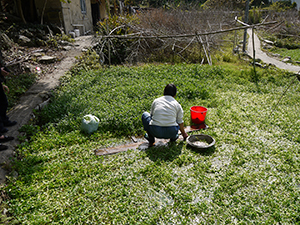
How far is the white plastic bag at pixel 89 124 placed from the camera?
4688mm

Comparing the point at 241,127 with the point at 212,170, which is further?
the point at 241,127

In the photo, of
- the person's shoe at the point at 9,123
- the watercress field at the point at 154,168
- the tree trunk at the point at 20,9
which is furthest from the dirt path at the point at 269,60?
the tree trunk at the point at 20,9

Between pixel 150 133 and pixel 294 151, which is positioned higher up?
pixel 150 133

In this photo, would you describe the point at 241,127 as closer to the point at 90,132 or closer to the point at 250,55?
the point at 90,132

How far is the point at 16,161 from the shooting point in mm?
3740

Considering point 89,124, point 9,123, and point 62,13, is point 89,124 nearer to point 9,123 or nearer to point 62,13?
point 9,123

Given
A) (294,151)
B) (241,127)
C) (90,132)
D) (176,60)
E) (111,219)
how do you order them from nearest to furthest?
(111,219)
(294,151)
(90,132)
(241,127)
(176,60)

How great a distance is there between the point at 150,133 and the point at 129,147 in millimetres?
542

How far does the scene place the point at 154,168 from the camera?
3.72 meters

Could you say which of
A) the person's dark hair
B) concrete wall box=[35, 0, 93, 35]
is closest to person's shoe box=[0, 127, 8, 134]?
the person's dark hair

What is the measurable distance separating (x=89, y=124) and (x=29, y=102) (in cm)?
219

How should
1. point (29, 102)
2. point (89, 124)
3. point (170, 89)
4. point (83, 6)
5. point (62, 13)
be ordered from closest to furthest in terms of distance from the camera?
point (170, 89) → point (89, 124) → point (29, 102) → point (62, 13) → point (83, 6)

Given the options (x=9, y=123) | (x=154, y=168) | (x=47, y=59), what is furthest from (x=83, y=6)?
(x=154, y=168)

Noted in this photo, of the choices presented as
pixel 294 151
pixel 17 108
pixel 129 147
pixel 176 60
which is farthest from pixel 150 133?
pixel 176 60
